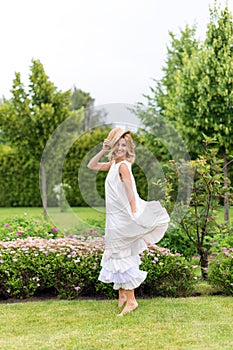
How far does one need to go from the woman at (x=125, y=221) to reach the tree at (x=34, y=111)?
8.39 m

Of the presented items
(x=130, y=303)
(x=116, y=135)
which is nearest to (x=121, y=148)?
(x=116, y=135)

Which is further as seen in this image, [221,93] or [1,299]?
[221,93]

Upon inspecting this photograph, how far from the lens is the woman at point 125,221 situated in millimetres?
4750

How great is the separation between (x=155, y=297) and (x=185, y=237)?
1.83 meters

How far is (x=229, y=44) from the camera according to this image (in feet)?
35.7

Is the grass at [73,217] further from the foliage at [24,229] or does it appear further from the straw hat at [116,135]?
the straw hat at [116,135]

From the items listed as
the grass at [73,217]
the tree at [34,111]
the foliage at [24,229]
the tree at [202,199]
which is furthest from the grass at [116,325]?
the tree at [34,111]

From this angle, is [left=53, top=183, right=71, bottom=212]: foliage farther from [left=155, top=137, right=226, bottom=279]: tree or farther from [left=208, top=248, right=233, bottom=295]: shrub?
[left=208, top=248, right=233, bottom=295]: shrub

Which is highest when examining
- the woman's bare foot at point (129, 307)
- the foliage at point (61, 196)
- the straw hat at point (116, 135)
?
the straw hat at point (116, 135)

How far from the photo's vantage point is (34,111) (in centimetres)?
1341

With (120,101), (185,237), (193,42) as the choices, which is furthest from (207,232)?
(193,42)

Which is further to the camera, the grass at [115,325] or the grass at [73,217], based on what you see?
the grass at [73,217]

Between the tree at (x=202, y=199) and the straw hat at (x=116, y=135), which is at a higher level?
the straw hat at (x=116, y=135)

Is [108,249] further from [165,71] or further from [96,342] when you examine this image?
[165,71]
